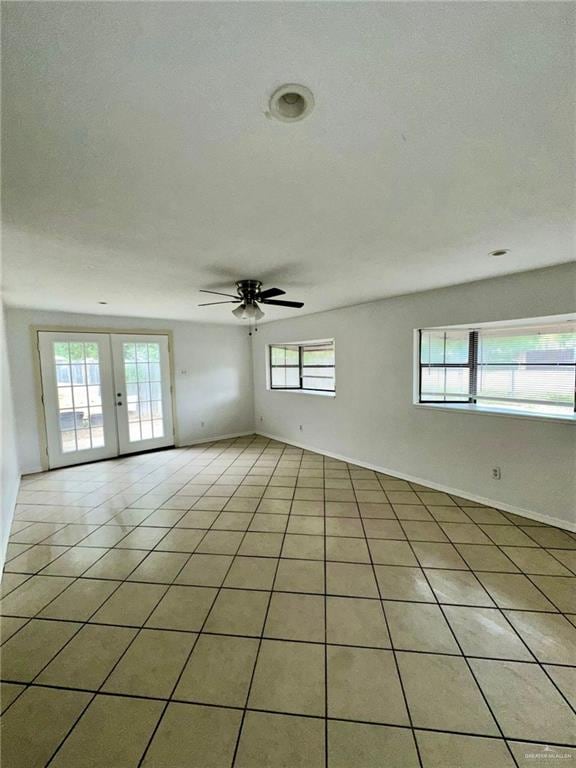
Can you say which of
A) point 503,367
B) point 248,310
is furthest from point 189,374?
point 503,367

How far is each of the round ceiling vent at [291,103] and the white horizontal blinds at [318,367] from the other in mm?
4044

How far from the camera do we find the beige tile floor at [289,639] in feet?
3.96

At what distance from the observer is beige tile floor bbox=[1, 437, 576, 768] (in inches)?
47.6

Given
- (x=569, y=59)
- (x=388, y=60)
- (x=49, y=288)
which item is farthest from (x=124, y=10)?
(x=49, y=288)

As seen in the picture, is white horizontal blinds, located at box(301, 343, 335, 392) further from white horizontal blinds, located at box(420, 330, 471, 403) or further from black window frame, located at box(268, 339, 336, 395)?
white horizontal blinds, located at box(420, 330, 471, 403)

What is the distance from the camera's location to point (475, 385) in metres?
3.44

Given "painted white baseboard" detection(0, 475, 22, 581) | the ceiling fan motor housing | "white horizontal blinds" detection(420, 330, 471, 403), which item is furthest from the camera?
"white horizontal blinds" detection(420, 330, 471, 403)

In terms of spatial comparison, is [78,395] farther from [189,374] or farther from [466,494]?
[466,494]

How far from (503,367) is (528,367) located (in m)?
0.22

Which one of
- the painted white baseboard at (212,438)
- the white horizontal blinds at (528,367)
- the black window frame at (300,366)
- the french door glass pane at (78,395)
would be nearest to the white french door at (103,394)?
the french door glass pane at (78,395)

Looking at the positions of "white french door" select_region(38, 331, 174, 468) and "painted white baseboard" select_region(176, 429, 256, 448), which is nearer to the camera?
"white french door" select_region(38, 331, 174, 468)

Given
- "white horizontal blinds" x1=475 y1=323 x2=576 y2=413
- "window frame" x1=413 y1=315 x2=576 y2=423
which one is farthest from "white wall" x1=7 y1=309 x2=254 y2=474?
"white horizontal blinds" x1=475 y1=323 x2=576 y2=413

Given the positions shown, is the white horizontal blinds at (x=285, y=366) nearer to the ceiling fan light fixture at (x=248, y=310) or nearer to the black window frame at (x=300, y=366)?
the black window frame at (x=300, y=366)

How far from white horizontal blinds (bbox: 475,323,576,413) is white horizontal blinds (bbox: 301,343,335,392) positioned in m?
2.19
